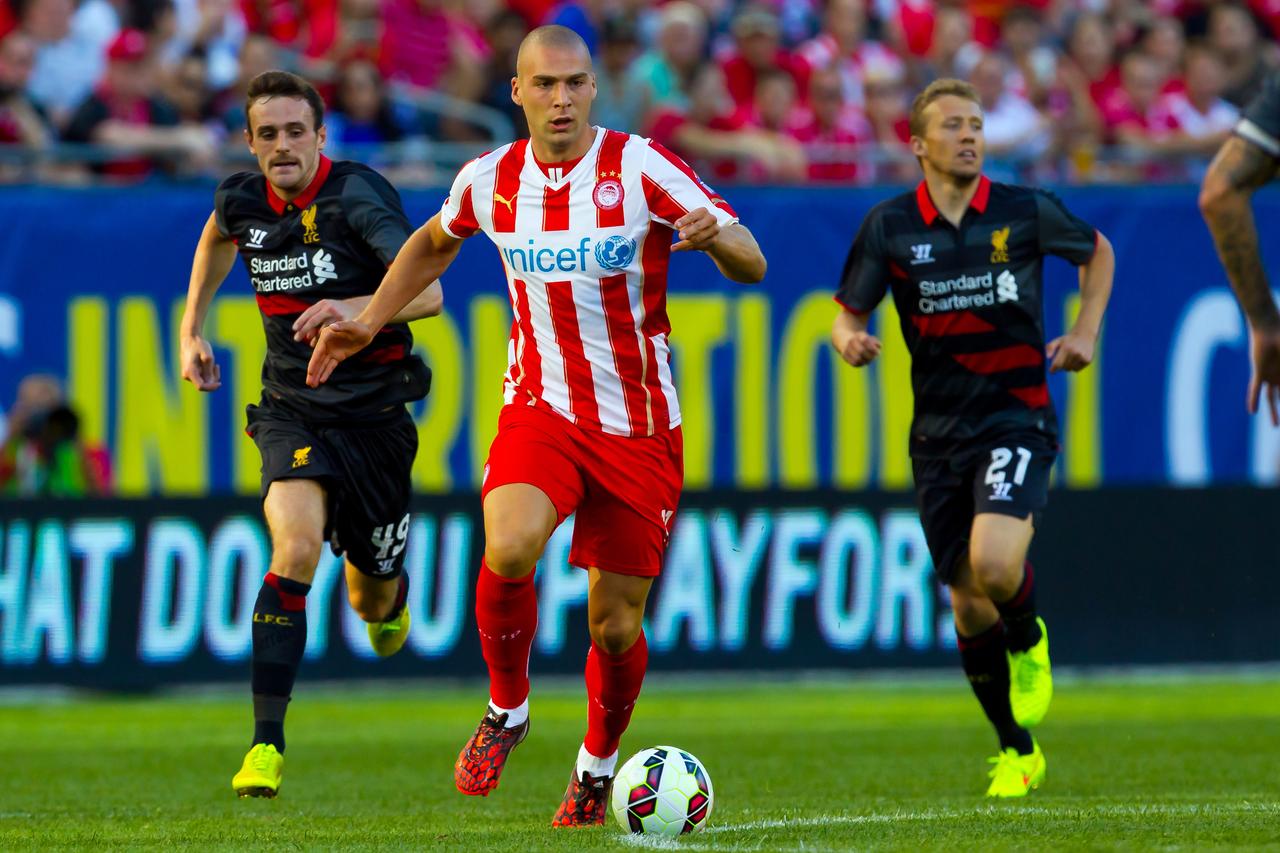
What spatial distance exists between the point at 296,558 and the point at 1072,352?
2.88 m

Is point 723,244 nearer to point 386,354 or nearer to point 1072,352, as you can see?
point 1072,352

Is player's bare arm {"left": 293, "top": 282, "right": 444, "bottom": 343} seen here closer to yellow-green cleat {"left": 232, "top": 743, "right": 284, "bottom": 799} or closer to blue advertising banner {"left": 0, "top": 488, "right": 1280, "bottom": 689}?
yellow-green cleat {"left": 232, "top": 743, "right": 284, "bottom": 799}

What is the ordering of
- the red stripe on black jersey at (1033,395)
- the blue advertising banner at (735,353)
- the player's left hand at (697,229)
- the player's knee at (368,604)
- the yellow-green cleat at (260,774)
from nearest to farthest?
the player's left hand at (697,229)
the yellow-green cleat at (260,774)
the red stripe on black jersey at (1033,395)
the player's knee at (368,604)
the blue advertising banner at (735,353)

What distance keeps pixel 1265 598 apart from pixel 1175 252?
2776 millimetres

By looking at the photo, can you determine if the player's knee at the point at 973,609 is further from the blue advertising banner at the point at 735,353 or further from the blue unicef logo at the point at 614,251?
the blue advertising banner at the point at 735,353

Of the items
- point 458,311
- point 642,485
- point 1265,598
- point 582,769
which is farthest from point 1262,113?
point 458,311

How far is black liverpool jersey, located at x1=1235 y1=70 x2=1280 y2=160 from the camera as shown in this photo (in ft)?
17.3

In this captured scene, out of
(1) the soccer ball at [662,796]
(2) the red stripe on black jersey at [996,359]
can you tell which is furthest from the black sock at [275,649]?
(2) the red stripe on black jersey at [996,359]

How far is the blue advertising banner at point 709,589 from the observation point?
1234 cm

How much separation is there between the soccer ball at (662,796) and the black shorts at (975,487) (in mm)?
1976

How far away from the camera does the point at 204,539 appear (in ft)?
40.8

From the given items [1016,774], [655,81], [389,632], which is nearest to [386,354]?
[389,632]

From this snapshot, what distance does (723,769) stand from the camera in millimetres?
8766

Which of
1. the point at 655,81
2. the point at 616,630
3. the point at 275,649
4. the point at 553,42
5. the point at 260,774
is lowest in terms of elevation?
the point at 260,774
